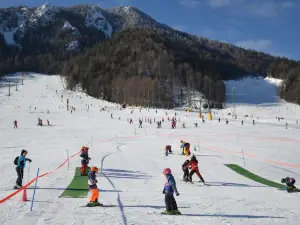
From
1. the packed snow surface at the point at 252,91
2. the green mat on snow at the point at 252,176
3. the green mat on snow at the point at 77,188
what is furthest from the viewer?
the packed snow surface at the point at 252,91

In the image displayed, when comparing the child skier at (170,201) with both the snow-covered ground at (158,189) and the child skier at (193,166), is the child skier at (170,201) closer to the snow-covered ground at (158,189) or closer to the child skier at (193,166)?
the snow-covered ground at (158,189)

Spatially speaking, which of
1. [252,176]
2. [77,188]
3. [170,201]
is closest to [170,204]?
[170,201]

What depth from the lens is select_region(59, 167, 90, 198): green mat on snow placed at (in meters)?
12.9

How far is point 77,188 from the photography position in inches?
572

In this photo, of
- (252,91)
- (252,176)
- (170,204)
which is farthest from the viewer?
(252,91)

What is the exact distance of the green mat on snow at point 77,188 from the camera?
12.9 metres

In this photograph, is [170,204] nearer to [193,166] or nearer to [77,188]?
[77,188]

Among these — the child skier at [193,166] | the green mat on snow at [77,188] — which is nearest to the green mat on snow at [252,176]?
the child skier at [193,166]

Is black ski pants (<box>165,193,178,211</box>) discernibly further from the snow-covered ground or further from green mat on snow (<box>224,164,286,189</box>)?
green mat on snow (<box>224,164,286,189</box>)

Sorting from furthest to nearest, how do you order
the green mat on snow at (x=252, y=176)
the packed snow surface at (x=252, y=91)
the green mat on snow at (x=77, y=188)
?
the packed snow surface at (x=252, y=91), the green mat on snow at (x=252, y=176), the green mat on snow at (x=77, y=188)

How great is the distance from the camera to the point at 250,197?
13.4m

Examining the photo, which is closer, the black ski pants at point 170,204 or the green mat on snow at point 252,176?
the black ski pants at point 170,204

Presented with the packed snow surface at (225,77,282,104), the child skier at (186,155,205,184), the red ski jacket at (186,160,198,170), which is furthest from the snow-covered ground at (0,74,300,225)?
the packed snow surface at (225,77,282,104)

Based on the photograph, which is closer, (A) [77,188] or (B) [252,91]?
(A) [77,188]
